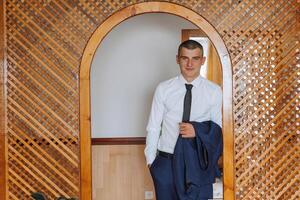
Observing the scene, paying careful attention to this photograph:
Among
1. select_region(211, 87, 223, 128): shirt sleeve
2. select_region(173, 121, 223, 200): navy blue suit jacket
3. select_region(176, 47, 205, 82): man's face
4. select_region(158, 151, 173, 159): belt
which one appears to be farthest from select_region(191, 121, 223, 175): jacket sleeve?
select_region(176, 47, 205, 82): man's face

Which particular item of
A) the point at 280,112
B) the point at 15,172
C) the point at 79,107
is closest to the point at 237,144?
the point at 280,112

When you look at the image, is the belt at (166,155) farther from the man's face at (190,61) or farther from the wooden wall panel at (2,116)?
the wooden wall panel at (2,116)

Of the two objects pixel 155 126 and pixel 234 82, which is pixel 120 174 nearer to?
pixel 155 126

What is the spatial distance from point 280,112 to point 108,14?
1.50 metres

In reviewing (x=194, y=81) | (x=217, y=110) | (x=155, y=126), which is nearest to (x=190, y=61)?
→ (x=194, y=81)

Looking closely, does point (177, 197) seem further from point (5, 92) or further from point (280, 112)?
point (5, 92)

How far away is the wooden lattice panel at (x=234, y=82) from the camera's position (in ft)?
11.1

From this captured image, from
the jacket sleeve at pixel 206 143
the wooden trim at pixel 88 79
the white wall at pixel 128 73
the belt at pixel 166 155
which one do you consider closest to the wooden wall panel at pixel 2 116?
the wooden trim at pixel 88 79

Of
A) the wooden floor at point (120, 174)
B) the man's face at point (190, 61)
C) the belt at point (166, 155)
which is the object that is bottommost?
the wooden floor at point (120, 174)

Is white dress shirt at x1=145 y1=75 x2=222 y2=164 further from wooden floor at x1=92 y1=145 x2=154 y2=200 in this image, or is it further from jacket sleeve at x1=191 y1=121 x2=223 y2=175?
wooden floor at x1=92 y1=145 x2=154 y2=200

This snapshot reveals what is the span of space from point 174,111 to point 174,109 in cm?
2

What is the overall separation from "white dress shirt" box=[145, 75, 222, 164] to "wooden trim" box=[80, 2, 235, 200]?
14cm

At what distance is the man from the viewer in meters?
3.46

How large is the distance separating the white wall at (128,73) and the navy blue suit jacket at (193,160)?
138 cm
